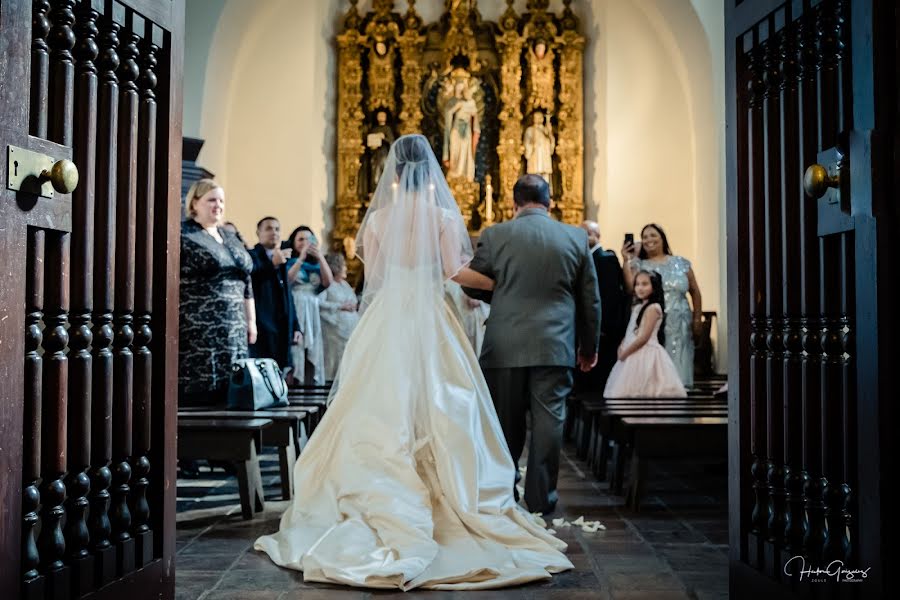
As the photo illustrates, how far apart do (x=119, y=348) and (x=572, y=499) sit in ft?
9.42

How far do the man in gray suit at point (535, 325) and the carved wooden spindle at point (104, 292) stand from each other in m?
2.42

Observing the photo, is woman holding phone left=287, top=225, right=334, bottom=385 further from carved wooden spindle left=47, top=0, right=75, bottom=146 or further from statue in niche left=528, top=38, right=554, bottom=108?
carved wooden spindle left=47, top=0, right=75, bottom=146

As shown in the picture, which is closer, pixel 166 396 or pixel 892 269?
pixel 892 269

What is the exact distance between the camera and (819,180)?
1.90 meters

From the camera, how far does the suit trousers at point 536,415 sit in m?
4.21

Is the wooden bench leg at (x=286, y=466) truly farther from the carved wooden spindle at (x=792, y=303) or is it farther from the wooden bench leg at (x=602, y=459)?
the carved wooden spindle at (x=792, y=303)

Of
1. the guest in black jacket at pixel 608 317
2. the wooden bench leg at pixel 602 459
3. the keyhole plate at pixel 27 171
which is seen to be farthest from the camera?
the guest in black jacket at pixel 608 317

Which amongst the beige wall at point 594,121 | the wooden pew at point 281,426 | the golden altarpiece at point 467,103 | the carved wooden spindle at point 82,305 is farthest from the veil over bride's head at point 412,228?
the golden altarpiece at point 467,103

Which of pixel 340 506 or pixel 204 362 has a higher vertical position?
pixel 204 362

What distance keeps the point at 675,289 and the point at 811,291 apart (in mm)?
4926

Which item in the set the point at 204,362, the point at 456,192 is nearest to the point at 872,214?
the point at 204,362

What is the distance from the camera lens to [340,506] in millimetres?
3465

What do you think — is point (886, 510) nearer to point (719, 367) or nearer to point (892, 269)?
point (892, 269)

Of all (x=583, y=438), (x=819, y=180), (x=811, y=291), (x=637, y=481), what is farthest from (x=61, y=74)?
(x=583, y=438)
